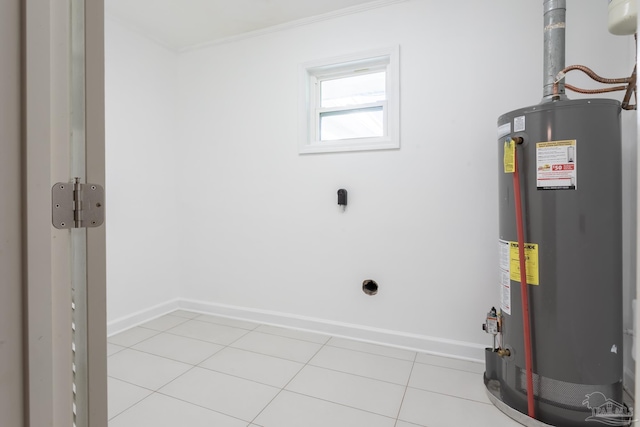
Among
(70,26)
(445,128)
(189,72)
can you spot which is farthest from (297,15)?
(70,26)

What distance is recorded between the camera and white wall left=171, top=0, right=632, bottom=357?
212 cm

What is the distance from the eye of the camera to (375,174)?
2434 millimetres

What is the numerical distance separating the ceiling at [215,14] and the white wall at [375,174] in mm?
107

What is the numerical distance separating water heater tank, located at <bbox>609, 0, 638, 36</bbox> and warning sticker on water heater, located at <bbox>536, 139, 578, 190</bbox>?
63cm

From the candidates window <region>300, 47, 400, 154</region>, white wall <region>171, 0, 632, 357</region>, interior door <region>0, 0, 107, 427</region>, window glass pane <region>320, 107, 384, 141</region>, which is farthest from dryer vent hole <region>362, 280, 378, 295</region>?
interior door <region>0, 0, 107, 427</region>

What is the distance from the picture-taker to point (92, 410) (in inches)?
29.9

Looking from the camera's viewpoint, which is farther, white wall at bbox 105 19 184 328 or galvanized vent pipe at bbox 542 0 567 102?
white wall at bbox 105 19 184 328

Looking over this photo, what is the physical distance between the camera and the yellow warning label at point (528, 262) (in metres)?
1.51

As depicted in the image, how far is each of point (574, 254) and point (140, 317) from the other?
3.18 meters

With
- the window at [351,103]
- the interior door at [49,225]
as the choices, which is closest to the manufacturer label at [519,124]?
the window at [351,103]

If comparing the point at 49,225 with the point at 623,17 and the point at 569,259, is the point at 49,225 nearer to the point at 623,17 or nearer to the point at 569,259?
the point at 569,259

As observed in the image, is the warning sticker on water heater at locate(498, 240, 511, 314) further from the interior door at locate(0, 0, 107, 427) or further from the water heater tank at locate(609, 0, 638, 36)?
the interior door at locate(0, 0, 107, 427)

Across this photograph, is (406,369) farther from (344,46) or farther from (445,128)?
(344,46)

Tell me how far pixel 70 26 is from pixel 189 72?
2.70m
